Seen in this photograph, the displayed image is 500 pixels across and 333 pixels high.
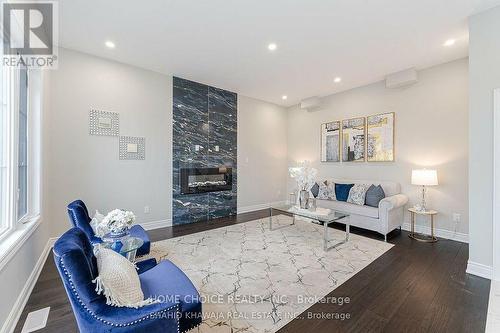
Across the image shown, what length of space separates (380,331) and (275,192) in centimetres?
502

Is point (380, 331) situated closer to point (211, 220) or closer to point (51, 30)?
point (211, 220)

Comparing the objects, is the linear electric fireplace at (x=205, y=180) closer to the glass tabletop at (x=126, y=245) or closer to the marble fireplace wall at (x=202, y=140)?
the marble fireplace wall at (x=202, y=140)

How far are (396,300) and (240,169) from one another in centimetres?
432

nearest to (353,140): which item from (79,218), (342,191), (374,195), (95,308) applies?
(342,191)

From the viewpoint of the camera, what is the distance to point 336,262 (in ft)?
9.69

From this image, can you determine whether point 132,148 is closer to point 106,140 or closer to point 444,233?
point 106,140

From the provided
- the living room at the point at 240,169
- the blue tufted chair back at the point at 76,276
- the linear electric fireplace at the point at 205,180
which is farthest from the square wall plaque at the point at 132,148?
the blue tufted chair back at the point at 76,276

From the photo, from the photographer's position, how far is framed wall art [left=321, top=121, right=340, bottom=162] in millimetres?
5504

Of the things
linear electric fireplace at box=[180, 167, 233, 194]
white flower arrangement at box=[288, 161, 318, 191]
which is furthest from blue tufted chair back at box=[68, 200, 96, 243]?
white flower arrangement at box=[288, 161, 318, 191]

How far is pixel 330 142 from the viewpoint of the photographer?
5.65 metres

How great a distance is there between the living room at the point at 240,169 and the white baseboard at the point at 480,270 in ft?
0.08

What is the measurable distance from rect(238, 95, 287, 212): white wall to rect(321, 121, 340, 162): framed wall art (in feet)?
4.69
